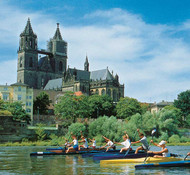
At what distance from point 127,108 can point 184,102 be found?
23592 millimetres

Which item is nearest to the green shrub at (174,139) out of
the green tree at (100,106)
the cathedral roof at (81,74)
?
the green tree at (100,106)

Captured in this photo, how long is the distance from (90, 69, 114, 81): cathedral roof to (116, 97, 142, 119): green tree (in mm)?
37623

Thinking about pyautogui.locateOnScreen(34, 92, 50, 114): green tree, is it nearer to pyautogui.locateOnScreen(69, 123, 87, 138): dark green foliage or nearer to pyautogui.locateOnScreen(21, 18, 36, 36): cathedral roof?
pyautogui.locateOnScreen(69, 123, 87, 138): dark green foliage

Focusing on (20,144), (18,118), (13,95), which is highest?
(13,95)

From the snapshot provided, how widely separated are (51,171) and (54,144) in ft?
136

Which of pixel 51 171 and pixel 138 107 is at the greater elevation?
pixel 138 107

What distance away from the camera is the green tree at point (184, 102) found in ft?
405

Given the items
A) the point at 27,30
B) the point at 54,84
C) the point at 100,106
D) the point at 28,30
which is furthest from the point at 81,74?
the point at 100,106

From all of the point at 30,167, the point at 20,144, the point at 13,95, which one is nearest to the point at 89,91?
the point at 13,95

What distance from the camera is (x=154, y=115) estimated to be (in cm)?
7962

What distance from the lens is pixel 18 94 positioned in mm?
97750

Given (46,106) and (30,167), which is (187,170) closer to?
(30,167)

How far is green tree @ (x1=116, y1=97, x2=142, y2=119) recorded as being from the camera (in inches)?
4476

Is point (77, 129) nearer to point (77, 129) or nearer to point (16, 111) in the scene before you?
point (77, 129)
